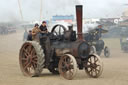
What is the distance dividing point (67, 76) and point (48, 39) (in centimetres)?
167

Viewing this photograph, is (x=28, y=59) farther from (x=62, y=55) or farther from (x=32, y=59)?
(x=62, y=55)

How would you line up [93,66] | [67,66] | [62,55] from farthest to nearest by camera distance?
[93,66]
[62,55]
[67,66]

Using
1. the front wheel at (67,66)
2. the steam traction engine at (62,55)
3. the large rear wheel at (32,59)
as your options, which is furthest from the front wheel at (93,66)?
the large rear wheel at (32,59)

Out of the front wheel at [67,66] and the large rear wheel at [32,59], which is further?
the large rear wheel at [32,59]

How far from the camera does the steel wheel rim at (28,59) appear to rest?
12602 mm

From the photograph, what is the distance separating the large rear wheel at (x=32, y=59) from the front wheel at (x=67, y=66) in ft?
2.53

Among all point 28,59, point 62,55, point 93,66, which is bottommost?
point 93,66

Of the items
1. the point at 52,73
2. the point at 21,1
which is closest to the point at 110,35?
the point at 21,1

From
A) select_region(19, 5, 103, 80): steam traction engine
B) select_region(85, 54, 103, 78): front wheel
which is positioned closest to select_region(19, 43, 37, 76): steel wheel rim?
select_region(19, 5, 103, 80): steam traction engine

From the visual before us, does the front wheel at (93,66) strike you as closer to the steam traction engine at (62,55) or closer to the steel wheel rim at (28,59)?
the steam traction engine at (62,55)

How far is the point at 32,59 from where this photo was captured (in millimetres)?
12672

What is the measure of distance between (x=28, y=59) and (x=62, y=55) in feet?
5.21

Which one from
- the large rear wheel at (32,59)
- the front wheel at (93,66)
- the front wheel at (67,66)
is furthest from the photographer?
the large rear wheel at (32,59)

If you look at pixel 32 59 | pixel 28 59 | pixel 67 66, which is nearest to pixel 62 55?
pixel 67 66
